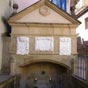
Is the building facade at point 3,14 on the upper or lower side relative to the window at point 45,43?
upper

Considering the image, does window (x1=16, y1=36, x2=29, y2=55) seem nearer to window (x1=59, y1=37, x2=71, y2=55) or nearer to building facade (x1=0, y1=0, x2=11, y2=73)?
building facade (x1=0, y1=0, x2=11, y2=73)

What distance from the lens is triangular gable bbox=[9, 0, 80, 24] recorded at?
41.5ft

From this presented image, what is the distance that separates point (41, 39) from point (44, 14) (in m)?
1.41

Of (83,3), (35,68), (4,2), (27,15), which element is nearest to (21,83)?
(35,68)

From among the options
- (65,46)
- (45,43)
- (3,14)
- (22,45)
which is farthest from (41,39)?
(3,14)

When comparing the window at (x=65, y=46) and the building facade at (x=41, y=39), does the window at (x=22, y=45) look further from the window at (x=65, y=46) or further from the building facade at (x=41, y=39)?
the window at (x=65, y=46)

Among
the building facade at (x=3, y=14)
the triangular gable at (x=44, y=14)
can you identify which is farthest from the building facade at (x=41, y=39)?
the building facade at (x=3, y=14)

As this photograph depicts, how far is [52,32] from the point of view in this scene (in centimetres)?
1259

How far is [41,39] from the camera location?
1262 cm

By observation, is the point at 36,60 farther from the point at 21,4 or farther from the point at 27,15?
the point at 21,4

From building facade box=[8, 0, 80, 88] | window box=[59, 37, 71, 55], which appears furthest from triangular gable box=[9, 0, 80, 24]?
window box=[59, 37, 71, 55]

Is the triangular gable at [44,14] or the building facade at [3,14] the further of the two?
the triangular gable at [44,14]

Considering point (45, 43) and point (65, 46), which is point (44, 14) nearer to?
point (45, 43)

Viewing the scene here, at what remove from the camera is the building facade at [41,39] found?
493 inches
